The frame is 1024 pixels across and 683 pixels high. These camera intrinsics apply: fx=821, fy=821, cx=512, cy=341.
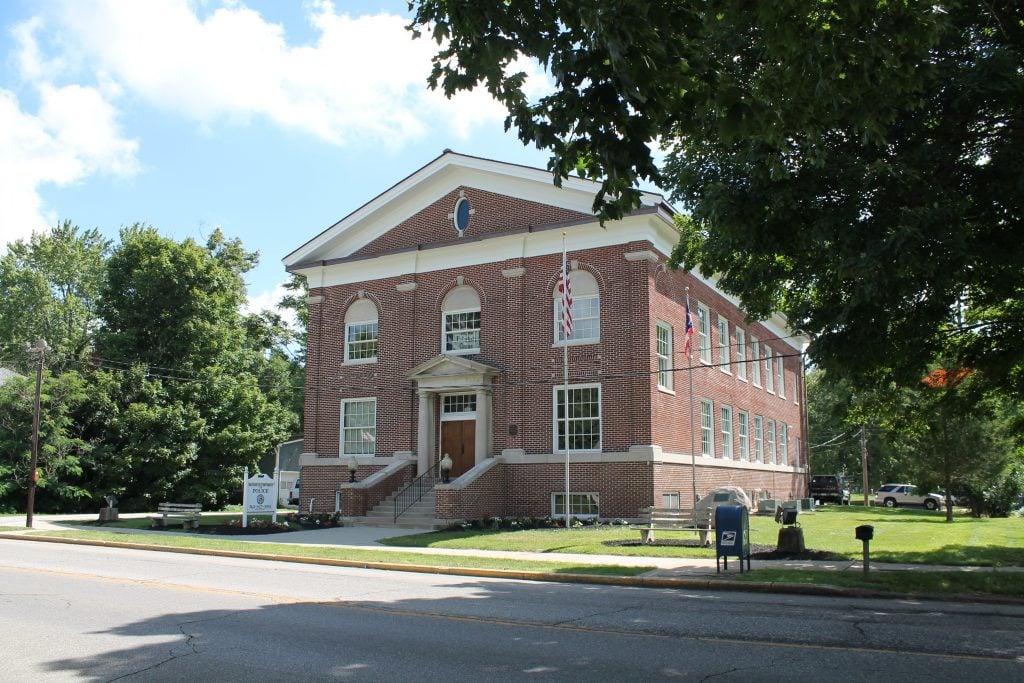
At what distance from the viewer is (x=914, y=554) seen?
15953 millimetres

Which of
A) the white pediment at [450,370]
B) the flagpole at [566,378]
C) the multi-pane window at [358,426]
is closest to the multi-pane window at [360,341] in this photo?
the multi-pane window at [358,426]

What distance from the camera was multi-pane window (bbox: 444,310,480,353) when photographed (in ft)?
89.9

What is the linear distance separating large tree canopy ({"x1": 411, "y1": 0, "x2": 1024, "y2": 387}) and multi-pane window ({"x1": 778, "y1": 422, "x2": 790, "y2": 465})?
2501 cm

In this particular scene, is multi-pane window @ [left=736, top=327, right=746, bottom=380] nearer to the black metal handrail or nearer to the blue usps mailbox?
the black metal handrail

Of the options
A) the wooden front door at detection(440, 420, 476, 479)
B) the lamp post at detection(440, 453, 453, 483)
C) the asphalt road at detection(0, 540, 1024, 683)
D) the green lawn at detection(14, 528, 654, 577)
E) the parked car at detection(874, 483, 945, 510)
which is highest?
the wooden front door at detection(440, 420, 476, 479)

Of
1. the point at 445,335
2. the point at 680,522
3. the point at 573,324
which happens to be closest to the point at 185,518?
the point at 445,335

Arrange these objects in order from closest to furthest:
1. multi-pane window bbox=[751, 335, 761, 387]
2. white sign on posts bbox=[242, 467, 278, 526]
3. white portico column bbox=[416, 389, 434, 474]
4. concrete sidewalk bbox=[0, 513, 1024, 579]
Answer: concrete sidewalk bbox=[0, 513, 1024, 579]
white sign on posts bbox=[242, 467, 278, 526]
white portico column bbox=[416, 389, 434, 474]
multi-pane window bbox=[751, 335, 761, 387]

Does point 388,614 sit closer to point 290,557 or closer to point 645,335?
point 290,557

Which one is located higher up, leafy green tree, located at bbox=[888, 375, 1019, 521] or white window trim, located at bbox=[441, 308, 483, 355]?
white window trim, located at bbox=[441, 308, 483, 355]

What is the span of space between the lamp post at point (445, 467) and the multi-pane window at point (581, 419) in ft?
10.9

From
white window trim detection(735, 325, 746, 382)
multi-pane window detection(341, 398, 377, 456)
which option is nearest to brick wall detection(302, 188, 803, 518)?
multi-pane window detection(341, 398, 377, 456)

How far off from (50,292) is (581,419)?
37.1 meters

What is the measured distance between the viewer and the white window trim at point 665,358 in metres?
25.0

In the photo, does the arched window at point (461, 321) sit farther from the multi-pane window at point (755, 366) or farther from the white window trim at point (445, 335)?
the multi-pane window at point (755, 366)
